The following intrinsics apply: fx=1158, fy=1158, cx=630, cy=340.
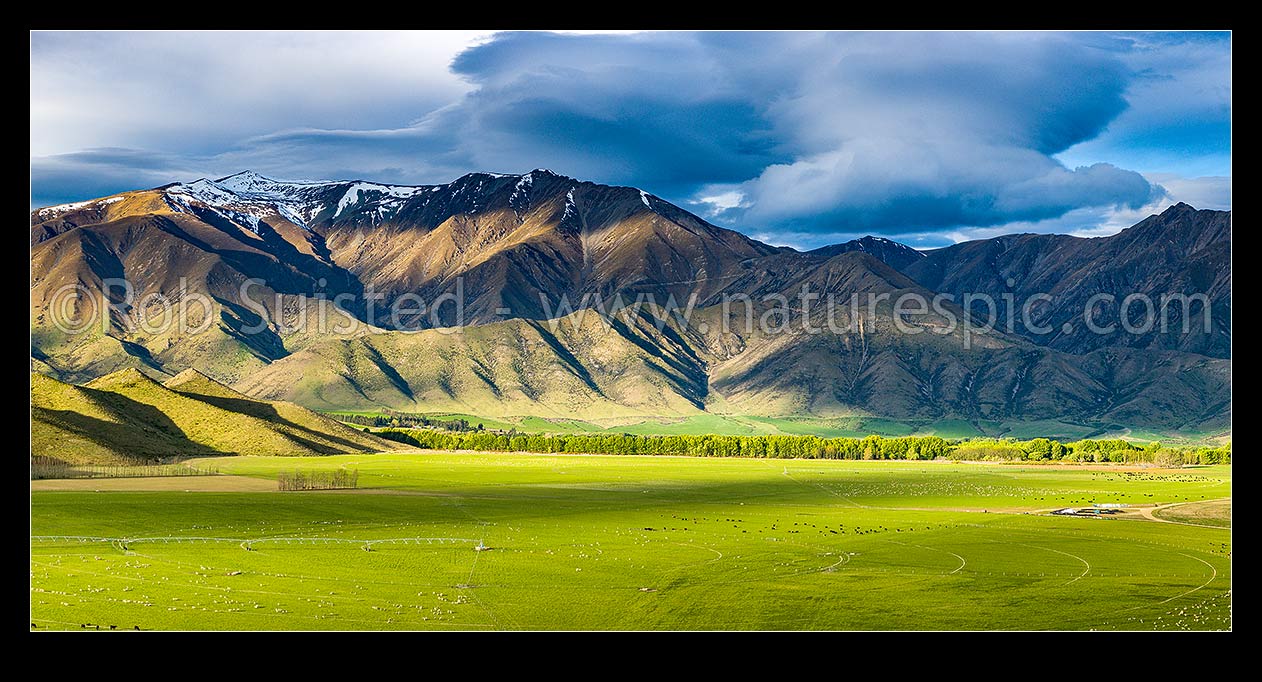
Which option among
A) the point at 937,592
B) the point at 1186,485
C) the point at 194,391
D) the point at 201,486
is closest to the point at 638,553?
the point at 937,592

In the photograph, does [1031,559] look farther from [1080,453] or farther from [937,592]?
[1080,453]

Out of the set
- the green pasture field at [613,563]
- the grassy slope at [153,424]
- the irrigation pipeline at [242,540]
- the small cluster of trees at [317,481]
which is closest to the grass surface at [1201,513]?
the green pasture field at [613,563]

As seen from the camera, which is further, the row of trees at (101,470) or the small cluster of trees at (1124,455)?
the small cluster of trees at (1124,455)

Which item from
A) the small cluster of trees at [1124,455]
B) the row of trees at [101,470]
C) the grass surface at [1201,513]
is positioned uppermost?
the row of trees at [101,470]

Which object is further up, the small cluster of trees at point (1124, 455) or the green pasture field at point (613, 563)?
the green pasture field at point (613, 563)

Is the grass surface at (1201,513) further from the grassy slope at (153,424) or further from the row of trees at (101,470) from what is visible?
the grassy slope at (153,424)
